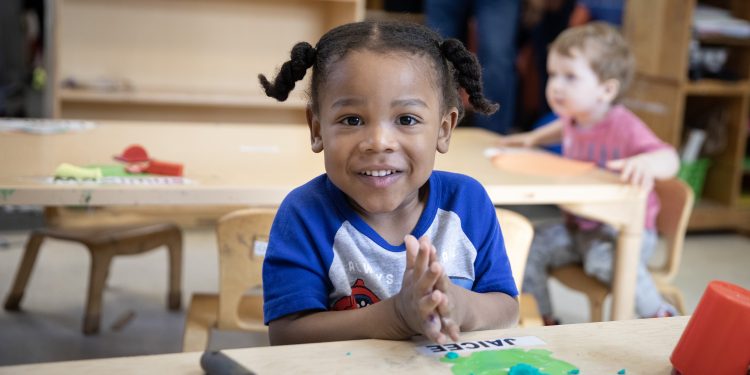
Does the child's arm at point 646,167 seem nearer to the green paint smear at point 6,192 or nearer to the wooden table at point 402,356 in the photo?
the wooden table at point 402,356

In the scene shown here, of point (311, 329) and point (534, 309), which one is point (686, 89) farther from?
point (311, 329)

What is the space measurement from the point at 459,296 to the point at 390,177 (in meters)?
0.18

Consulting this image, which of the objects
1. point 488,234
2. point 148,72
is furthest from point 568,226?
point 148,72

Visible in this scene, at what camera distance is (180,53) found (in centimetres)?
407

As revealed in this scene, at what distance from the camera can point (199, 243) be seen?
3.72 metres

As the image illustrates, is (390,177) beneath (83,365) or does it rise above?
above

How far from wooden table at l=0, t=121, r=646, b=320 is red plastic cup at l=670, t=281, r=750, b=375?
2.43 feet

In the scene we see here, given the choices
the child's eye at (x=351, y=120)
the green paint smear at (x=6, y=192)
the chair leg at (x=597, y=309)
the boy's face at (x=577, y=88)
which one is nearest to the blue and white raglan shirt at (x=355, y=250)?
the child's eye at (x=351, y=120)

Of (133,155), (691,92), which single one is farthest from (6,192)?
(691,92)

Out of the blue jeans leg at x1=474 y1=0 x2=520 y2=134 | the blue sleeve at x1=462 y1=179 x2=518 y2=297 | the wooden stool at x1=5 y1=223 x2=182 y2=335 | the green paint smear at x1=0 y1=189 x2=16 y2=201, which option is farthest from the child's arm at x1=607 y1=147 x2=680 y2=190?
the blue jeans leg at x1=474 y1=0 x2=520 y2=134

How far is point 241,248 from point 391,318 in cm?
63

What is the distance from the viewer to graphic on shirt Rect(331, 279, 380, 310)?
107cm

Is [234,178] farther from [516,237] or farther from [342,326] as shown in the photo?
[342,326]

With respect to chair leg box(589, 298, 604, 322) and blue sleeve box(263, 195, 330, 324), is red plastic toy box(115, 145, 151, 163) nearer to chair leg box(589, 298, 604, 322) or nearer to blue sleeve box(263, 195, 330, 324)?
Result: blue sleeve box(263, 195, 330, 324)
